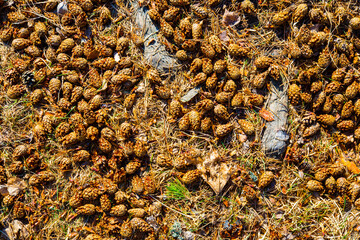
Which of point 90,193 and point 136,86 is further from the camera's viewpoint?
point 136,86

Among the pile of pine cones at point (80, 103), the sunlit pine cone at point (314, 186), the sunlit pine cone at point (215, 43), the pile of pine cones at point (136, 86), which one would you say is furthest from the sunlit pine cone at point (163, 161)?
the sunlit pine cone at point (314, 186)

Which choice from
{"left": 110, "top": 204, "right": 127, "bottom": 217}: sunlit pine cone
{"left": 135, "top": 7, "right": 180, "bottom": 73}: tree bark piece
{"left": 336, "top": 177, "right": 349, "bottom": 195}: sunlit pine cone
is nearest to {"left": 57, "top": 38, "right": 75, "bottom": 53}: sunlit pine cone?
{"left": 135, "top": 7, "right": 180, "bottom": 73}: tree bark piece

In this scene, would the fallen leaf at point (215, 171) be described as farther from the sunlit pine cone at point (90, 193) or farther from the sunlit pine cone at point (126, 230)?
the sunlit pine cone at point (90, 193)

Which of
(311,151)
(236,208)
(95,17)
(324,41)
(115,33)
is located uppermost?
(95,17)

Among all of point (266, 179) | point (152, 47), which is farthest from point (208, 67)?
point (266, 179)

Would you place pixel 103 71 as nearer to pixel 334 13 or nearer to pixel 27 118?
pixel 27 118

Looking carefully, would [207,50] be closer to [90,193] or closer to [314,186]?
[314,186]

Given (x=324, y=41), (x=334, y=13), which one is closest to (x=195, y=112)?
(x=324, y=41)

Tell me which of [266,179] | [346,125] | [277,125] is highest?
[277,125]
